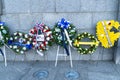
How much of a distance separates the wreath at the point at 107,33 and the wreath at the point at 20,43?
5.76 ft

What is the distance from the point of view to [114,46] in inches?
231

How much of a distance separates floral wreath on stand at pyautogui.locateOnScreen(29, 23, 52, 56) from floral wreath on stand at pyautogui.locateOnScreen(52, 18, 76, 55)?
16cm

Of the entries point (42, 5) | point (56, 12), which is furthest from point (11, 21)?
point (56, 12)

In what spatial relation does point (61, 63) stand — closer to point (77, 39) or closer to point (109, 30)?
point (77, 39)

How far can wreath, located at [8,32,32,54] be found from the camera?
18.7ft

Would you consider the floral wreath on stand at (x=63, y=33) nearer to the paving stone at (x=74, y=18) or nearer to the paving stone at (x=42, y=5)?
the paving stone at (x=74, y=18)

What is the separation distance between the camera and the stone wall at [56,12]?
5633 millimetres

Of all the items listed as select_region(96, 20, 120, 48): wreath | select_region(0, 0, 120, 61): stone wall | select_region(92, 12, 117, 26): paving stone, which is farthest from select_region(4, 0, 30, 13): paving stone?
select_region(96, 20, 120, 48): wreath

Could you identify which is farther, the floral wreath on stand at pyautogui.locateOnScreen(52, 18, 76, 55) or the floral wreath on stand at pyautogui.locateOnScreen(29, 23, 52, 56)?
the floral wreath on stand at pyautogui.locateOnScreen(29, 23, 52, 56)

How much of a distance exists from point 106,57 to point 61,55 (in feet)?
3.95

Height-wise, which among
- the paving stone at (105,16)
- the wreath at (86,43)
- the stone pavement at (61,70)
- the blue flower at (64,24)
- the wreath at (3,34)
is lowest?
the stone pavement at (61,70)

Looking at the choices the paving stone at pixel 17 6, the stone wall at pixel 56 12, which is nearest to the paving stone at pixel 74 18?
the stone wall at pixel 56 12

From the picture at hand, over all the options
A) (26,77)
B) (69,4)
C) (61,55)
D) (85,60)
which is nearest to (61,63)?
(61,55)

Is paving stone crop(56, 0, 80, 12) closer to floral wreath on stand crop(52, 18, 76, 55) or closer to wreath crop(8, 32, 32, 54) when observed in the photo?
floral wreath on stand crop(52, 18, 76, 55)
